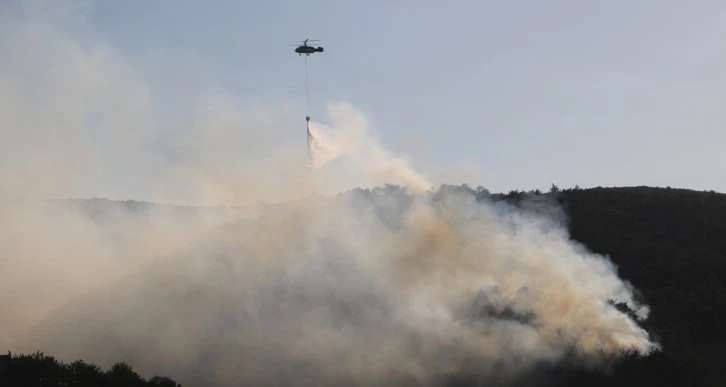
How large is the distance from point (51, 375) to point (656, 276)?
70322 mm

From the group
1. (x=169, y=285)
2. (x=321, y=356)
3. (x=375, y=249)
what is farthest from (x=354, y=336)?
(x=169, y=285)

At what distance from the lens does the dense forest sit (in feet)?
251

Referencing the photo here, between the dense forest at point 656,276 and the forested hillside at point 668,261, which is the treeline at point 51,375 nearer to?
the dense forest at point 656,276

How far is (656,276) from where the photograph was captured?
115500 mm

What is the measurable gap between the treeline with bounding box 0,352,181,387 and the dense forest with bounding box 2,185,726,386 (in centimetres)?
7

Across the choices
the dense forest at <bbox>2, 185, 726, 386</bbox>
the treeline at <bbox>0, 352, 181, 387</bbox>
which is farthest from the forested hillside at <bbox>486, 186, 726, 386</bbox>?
the treeline at <bbox>0, 352, 181, 387</bbox>

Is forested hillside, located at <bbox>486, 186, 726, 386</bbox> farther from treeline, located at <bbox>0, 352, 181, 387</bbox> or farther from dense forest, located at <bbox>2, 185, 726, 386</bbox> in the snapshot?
treeline, located at <bbox>0, 352, 181, 387</bbox>

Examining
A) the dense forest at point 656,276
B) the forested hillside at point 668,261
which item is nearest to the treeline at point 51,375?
the dense forest at point 656,276

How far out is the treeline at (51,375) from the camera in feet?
238

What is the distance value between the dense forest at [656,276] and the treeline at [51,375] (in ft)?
0.24

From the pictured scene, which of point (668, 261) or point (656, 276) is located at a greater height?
point (668, 261)

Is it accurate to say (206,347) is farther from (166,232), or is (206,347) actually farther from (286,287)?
(166,232)

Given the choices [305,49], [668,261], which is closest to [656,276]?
[668,261]

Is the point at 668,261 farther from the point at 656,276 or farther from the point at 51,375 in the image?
the point at 51,375
